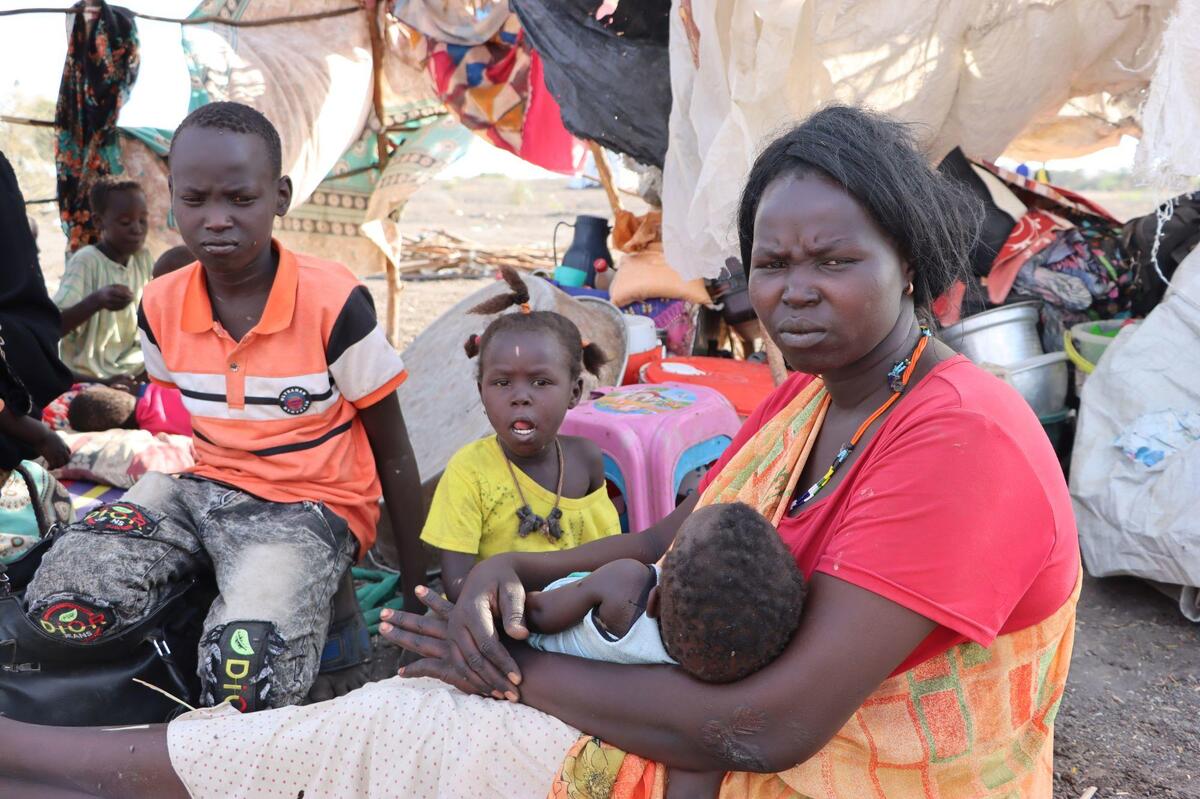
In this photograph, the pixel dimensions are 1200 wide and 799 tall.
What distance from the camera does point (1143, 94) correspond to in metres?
4.02

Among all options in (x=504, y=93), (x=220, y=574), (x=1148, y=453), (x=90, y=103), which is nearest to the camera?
(x=220, y=574)

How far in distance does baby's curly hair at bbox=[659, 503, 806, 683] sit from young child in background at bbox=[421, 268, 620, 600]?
3.88 ft

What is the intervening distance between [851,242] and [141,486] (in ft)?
6.28

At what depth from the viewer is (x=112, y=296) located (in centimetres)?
414

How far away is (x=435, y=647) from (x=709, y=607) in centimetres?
61

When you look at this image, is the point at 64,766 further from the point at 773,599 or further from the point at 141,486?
the point at 773,599

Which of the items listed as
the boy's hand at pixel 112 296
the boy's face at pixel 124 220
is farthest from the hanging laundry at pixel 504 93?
the boy's hand at pixel 112 296

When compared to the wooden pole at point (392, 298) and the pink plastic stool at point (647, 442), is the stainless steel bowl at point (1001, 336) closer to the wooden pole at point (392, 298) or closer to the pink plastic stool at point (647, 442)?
the pink plastic stool at point (647, 442)

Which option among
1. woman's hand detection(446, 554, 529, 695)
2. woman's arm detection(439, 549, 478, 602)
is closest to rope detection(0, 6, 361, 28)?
woman's arm detection(439, 549, 478, 602)

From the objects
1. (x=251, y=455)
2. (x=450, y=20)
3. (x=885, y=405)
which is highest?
(x=450, y=20)

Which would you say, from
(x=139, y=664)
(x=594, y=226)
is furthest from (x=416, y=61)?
(x=139, y=664)

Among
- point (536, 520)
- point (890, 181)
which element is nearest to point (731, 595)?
point (890, 181)

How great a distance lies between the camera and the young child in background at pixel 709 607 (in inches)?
54.5

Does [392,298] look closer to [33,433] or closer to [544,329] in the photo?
[33,433]
